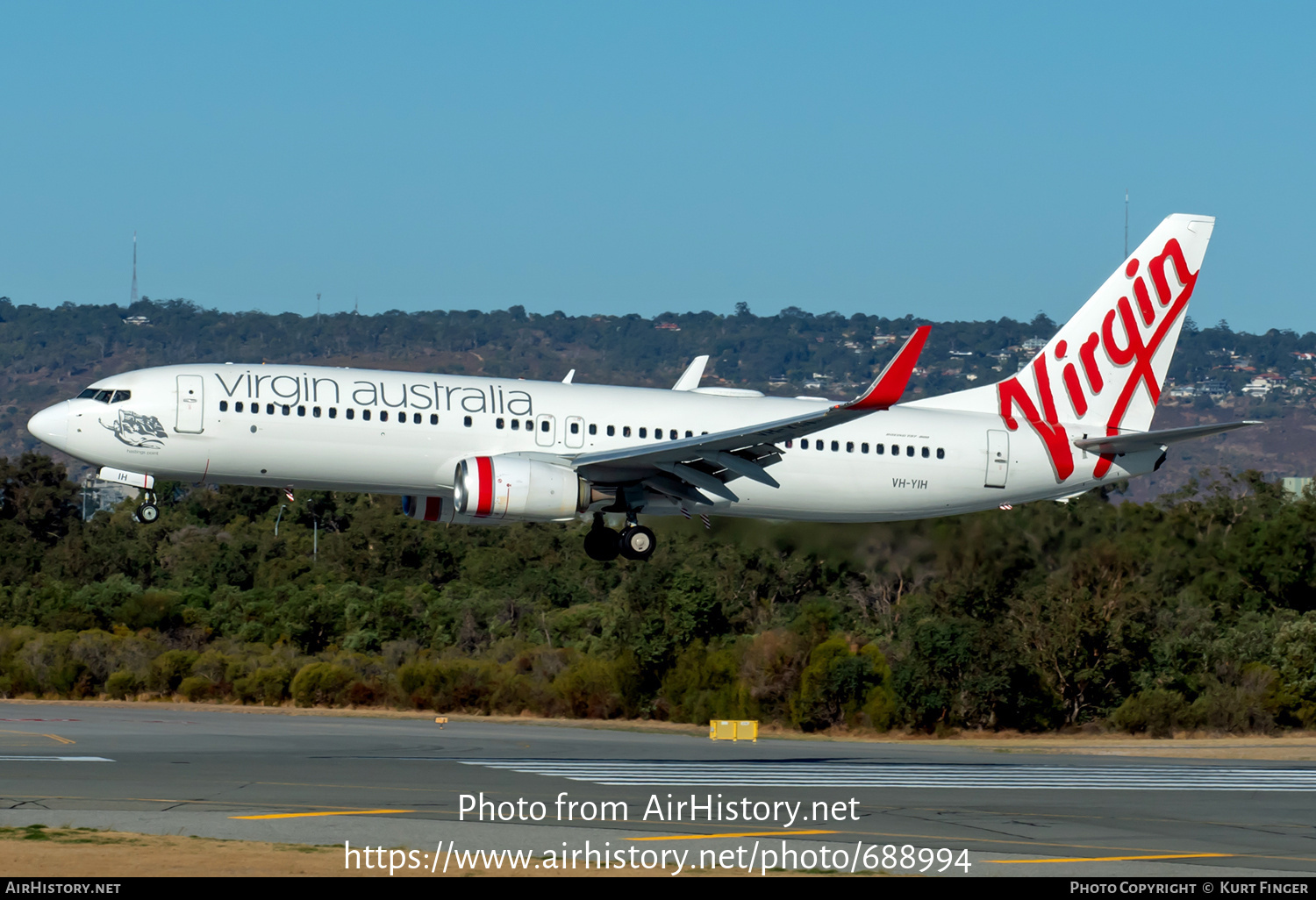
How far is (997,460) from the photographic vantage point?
4206cm

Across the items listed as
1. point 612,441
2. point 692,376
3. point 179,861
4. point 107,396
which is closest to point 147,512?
point 107,396

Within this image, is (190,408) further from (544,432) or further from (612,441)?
(612,441)

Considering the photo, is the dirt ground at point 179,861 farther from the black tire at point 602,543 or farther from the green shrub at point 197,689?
the green shrub at point 197,689

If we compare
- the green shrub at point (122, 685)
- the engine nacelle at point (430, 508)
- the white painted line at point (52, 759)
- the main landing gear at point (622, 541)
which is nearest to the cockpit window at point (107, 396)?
the engine nacelle at point (430, 508)

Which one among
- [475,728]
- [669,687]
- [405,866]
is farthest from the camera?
[669,687]

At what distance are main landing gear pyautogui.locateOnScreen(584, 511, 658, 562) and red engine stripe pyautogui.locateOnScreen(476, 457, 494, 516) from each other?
138 inches

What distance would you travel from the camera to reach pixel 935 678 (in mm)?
74125

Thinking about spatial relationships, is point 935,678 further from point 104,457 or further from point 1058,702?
point 104,457

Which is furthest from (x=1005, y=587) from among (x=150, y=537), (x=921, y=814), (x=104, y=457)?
(x=150, y=537)

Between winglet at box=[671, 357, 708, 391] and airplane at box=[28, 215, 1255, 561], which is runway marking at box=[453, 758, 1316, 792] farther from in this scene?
winglet at box=[671, 357, 708, 391]

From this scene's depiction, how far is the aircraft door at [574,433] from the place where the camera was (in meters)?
38.3

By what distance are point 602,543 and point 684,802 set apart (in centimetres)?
959

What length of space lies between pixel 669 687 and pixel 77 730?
34190 millimetres

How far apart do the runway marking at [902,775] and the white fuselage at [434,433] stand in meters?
6.62
